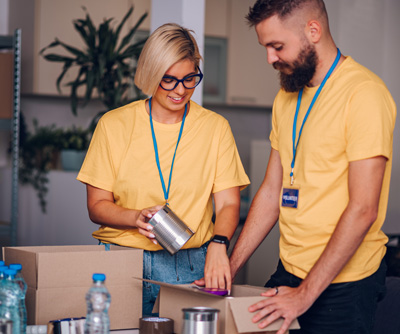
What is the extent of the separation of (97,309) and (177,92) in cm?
73

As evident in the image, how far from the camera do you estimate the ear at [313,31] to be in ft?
5.07

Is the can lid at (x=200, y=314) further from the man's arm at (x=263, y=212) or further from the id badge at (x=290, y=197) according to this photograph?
the man's arm at (x=263, y=212)

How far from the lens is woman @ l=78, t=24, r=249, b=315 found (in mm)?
1742

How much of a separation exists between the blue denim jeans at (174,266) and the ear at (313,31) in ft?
2.27

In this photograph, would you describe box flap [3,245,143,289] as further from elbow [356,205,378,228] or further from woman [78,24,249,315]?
elbow [356,205,378,228]

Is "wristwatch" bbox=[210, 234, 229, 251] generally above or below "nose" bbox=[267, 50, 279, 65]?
below

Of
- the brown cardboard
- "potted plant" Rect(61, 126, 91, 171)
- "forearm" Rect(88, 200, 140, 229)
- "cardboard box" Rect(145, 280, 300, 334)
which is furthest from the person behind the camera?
"potted plant" Rect(61, 126, 91, 171)

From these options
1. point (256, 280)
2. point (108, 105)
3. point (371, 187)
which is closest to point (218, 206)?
point (371, 187)

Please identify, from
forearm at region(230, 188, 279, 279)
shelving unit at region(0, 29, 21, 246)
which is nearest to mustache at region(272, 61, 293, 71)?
forearm at region(230, 188, 279, 279)

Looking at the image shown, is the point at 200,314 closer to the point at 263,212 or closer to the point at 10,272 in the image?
the point at 10,272

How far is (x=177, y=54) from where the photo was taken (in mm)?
1728

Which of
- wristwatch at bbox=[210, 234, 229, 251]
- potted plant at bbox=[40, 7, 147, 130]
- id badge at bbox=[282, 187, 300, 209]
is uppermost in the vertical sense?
potted plant at bbox=[40, 7, 147, 130]

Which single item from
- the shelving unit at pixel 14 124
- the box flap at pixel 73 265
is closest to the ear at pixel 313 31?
the box flap at pixel 73 265

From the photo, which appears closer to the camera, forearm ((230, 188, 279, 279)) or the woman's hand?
the woman's hand
